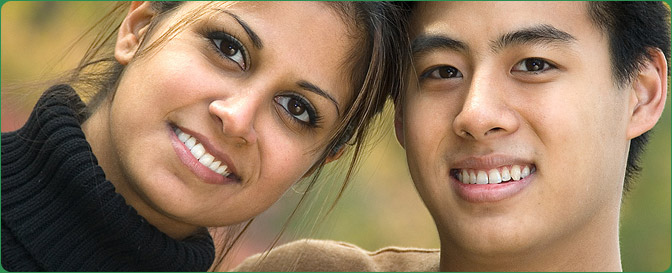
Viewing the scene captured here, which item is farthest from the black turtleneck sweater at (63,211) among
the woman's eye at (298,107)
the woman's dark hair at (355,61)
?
the woman's eye at (298,107)

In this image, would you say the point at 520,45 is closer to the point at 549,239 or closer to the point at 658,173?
the point at 549,239

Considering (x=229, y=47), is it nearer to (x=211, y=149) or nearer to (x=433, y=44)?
(x=211, y=149)

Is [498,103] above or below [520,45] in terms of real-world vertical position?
below

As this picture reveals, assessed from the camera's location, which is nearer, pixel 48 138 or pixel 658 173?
pixel 48 138

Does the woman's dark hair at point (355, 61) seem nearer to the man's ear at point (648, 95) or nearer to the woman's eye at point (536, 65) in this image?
the woman's eye at point (536, 65)

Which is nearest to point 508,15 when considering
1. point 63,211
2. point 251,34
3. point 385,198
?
point 251,34

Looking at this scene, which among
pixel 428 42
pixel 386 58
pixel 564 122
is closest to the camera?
pixel 564 122

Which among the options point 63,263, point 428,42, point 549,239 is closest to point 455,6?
point 428,42

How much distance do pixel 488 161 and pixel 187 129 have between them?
0.64 meters

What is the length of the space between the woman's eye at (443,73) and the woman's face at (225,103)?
7.5 inches

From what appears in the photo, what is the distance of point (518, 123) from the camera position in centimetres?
166

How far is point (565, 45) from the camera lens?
167cm

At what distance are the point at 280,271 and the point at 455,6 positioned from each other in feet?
2.79

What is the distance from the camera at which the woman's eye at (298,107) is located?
1790mm
